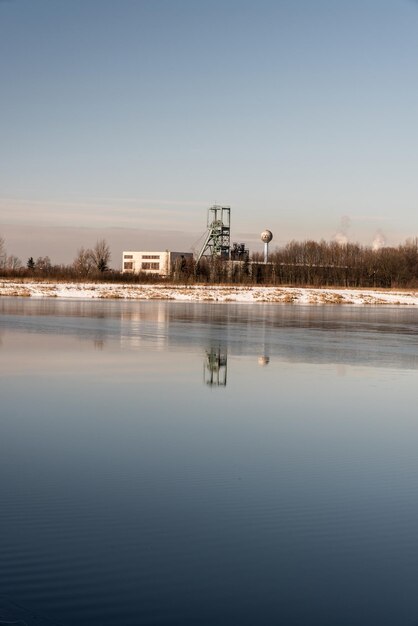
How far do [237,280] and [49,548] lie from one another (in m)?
77.2

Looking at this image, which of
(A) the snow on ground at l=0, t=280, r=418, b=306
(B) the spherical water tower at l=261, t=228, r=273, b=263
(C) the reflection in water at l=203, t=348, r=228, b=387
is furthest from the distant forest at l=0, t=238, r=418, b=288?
(C) the reflection in water at l=203, t=348, r=228, b=387

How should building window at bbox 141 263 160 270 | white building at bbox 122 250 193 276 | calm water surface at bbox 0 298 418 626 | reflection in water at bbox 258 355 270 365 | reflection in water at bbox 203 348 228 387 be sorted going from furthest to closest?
building window at bbox 141 263 160 270, white building at bbox 122 250 193 276, reflection in water at bbox 258 355 270 365, reflection in water at bbox 203 348 228 387, calm water surface at bbox 0 298 418 626

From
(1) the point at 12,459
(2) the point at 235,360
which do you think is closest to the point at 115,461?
(1) the point at 12,459

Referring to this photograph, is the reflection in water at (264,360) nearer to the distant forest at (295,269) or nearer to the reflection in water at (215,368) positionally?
the reflection in water at (215,368)

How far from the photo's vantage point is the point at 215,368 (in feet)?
47.6

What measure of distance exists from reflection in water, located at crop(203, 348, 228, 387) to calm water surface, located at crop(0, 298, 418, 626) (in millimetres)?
105

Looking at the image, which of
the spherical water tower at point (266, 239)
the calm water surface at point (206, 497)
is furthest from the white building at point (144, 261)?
the calm water surface at point (206, 497)

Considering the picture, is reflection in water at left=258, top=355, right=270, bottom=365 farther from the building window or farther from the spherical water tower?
the building window

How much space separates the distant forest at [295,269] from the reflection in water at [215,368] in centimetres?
5487

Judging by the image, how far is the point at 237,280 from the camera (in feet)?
269

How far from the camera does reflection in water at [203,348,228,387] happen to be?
1278 centimetres

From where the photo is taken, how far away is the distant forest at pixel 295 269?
81.1 m

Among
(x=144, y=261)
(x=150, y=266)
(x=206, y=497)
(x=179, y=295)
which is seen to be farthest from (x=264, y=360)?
(x=144, y=261)

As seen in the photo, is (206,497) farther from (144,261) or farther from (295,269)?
(144,261)
